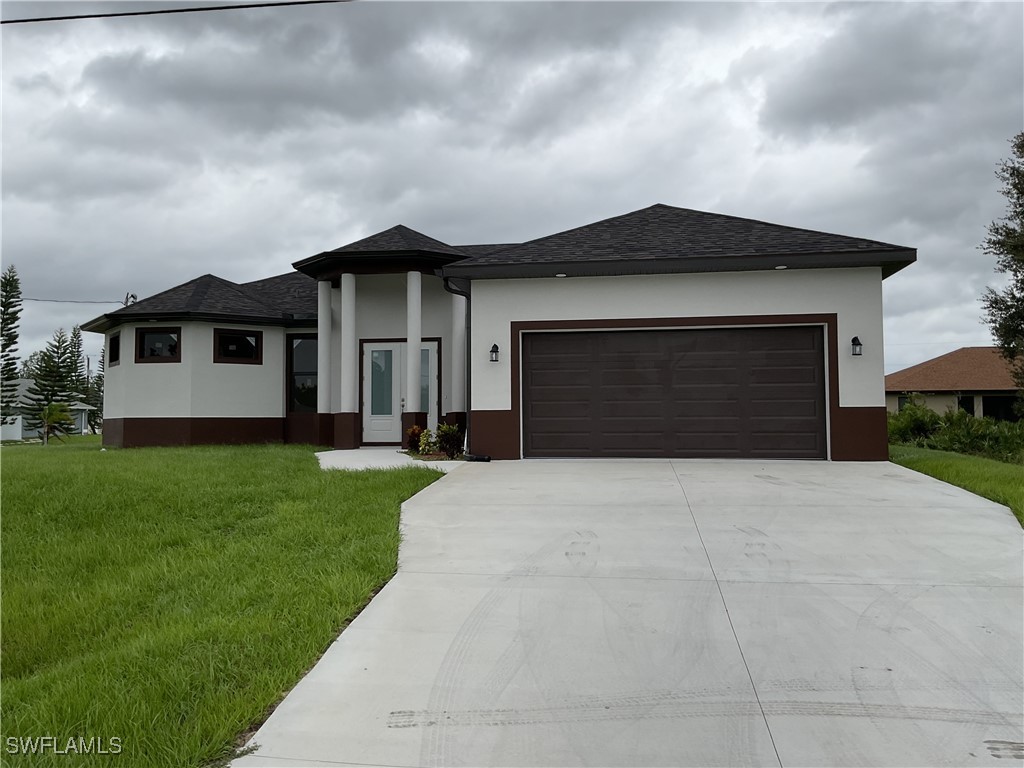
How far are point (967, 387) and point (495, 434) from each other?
951 inches

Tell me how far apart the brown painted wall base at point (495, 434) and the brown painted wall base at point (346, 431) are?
128 inches

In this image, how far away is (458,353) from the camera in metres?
13.6

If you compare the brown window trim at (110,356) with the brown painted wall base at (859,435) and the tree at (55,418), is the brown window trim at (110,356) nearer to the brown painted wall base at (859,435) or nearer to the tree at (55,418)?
the tree at (55,418)

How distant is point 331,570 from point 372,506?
195 cm

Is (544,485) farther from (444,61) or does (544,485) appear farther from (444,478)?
(444,61)

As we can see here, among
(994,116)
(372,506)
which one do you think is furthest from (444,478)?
(994,116)

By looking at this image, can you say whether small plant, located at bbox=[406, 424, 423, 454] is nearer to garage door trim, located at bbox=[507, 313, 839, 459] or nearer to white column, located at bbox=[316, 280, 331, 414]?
garage door trim, located at bbox=[507, 313, 839, 459]

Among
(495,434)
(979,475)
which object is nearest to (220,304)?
(495,434)

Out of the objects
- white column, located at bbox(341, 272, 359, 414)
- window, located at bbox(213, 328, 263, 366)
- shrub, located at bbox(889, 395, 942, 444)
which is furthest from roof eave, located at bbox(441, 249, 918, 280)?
shrub, located at bbox(889, 395, 942, 444)

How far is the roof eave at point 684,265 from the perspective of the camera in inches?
401

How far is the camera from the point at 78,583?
5156 mm

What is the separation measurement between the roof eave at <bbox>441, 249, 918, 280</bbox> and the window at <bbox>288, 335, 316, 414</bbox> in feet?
19.5

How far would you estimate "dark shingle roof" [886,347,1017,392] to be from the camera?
26.5 meters

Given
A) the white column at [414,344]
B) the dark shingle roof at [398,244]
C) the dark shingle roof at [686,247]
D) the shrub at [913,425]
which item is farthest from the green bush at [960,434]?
the dark shingle roof at [398,244]
